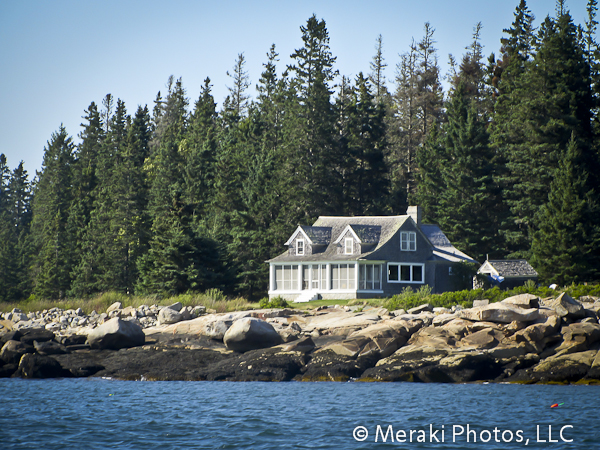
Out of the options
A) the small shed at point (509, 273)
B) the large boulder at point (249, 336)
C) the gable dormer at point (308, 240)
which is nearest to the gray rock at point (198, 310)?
the large boulder at point (249, 336)

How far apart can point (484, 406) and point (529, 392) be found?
256cm

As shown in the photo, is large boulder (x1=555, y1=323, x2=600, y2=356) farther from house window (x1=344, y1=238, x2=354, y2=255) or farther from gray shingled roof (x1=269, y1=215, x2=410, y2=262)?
house window (x1=344, y1=238, x2=354, y2=255)

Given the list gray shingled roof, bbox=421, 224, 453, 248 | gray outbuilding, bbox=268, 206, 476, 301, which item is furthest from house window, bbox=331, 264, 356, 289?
gray shingled roof, bbox=421, 224, 453, 248

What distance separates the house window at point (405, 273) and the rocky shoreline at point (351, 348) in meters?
14.0

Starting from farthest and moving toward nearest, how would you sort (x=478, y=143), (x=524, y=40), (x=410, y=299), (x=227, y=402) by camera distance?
(x=524, y=40) < (x=478, y=143) < (x=410, y=299) < (x=227, y=402)

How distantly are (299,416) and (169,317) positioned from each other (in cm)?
1550

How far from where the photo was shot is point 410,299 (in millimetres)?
31859

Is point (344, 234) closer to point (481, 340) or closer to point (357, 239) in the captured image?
point (357, 239)

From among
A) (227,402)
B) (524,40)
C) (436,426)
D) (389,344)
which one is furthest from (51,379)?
(524,40)

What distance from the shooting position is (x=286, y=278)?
151ft

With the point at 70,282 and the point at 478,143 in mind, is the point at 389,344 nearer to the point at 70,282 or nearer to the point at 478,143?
the point at 478,143

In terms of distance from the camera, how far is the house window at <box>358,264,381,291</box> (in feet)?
141

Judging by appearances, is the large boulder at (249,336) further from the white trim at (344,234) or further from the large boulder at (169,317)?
the white trim at (344,234)

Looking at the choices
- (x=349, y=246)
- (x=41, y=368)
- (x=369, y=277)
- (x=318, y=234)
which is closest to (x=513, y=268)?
(x=369, y=277)
